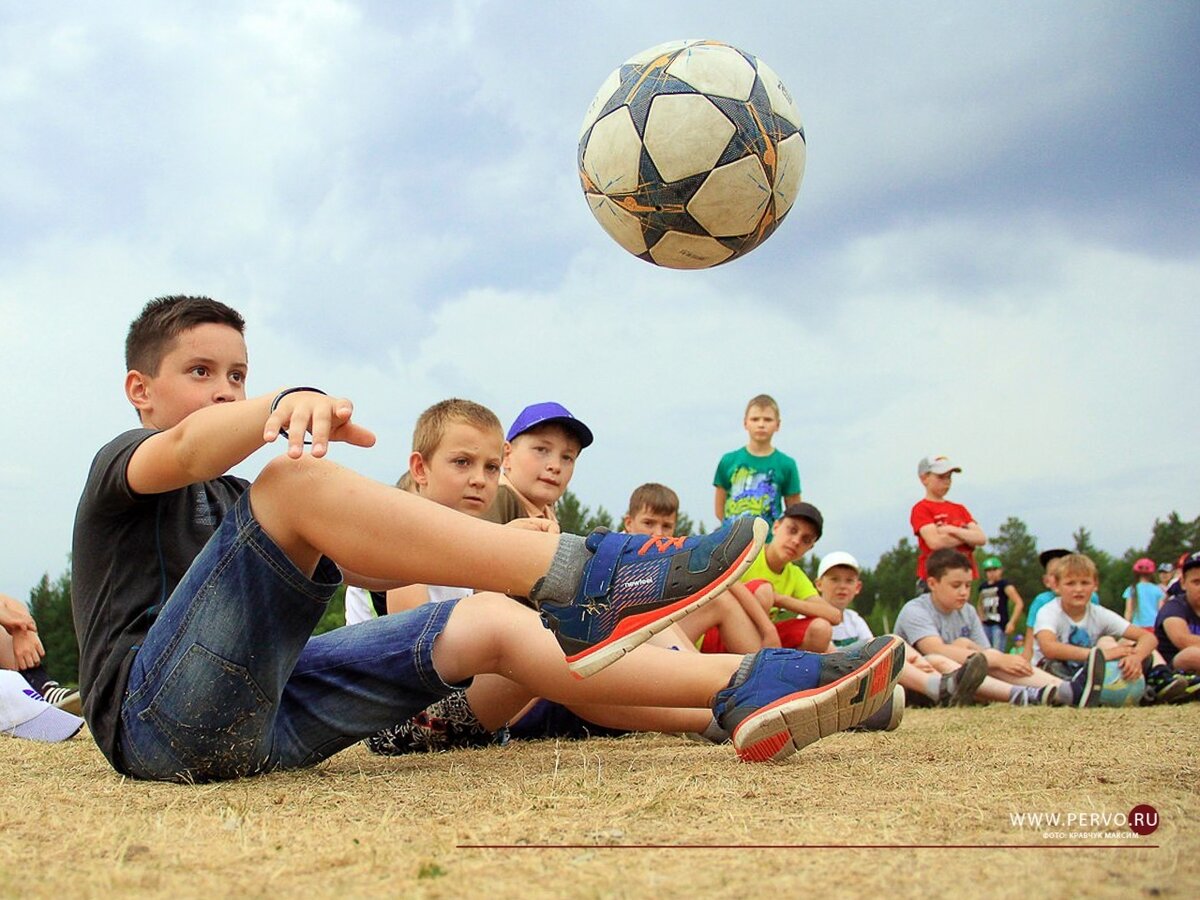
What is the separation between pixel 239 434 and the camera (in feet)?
6.49

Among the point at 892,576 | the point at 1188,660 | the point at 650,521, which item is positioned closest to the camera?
the point at 650,521

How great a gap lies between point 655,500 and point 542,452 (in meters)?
1.15

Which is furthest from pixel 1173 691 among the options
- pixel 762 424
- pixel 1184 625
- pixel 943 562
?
pixel 762 424

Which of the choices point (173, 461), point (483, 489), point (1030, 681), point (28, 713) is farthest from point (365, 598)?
point (1030, 681)

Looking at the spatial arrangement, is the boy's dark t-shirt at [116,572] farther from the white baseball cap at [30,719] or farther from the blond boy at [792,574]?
the blond boy at [792,574]

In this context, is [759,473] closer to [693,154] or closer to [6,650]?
[693,154]

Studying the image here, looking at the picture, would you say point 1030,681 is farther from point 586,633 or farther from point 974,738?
point 586,633

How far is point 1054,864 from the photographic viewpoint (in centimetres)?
146

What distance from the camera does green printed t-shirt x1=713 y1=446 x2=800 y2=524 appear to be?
22.6 ft

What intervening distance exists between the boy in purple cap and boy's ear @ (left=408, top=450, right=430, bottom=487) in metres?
0.59

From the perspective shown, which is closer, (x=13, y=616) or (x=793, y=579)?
(x=13, y=616)

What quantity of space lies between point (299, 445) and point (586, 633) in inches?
24.6

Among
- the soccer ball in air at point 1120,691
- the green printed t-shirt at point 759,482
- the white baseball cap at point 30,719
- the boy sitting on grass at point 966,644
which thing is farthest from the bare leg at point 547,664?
the green printed t-shirt at point 759,482

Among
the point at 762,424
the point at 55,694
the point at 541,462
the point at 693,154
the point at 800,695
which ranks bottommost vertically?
the point at 55,694
